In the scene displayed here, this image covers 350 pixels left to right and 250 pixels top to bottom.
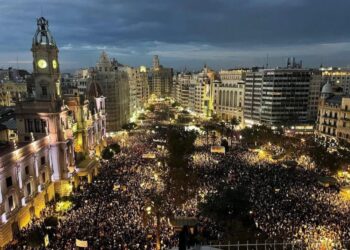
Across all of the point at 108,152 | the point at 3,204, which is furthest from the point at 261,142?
the point at 3,204

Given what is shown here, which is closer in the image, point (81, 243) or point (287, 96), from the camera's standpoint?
point (81, 243)

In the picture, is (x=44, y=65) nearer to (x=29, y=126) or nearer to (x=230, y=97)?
(x=29, y=126)

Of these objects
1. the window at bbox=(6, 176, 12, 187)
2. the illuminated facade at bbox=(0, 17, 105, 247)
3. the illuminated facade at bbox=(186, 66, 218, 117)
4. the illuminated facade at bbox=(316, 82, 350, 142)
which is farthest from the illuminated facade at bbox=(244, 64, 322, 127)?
the window at bbox=(6, 176, 12, 187)

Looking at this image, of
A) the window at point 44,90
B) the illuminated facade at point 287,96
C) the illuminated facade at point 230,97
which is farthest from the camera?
the illuminated facade at point 230,97

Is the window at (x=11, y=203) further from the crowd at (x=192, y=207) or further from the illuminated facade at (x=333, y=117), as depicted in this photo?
the illuminated facade at (x=333, y=117)

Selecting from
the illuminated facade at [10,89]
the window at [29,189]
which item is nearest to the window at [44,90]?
the window at [29,189]

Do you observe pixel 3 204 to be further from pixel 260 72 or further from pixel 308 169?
pixel 260 72

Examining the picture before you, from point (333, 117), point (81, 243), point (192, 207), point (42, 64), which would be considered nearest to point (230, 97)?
point (333, 117)

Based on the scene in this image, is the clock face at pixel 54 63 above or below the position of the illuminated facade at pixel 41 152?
above

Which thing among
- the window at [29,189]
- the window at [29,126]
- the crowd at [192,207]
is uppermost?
the window at [29,126]
